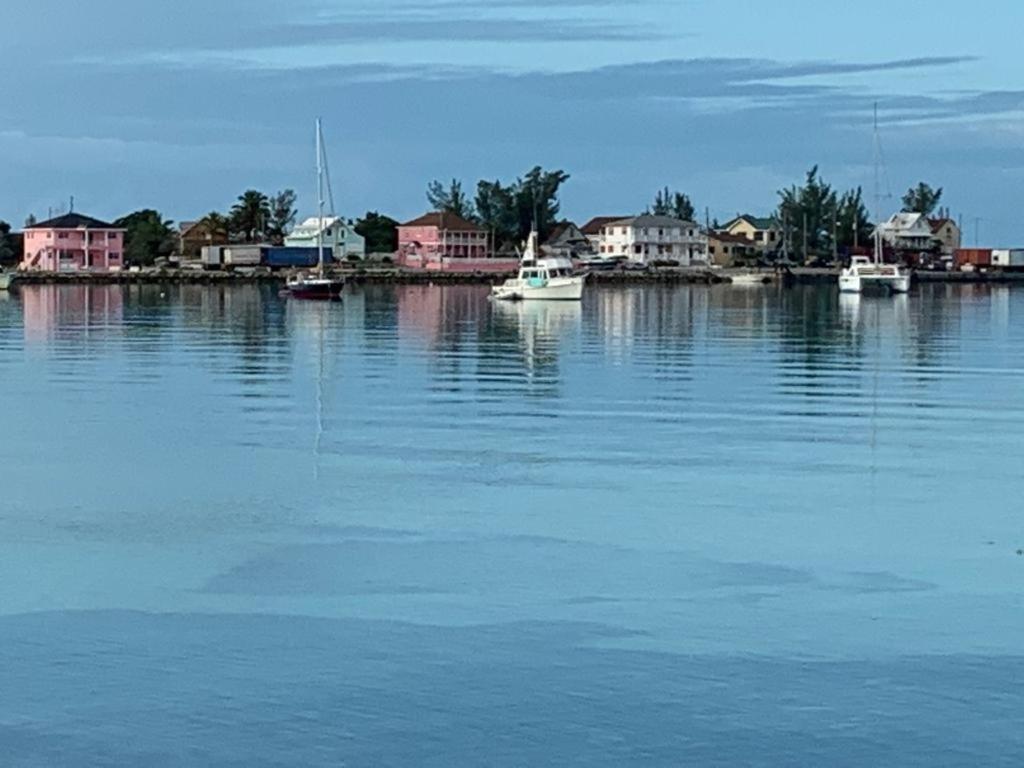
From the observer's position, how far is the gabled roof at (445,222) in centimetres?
14050

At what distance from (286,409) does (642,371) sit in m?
10.2

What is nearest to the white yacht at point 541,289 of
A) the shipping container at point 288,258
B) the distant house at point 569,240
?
the shipping container at point 288,258

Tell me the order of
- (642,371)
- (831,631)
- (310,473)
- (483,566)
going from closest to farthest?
(831,631) → (483,566) → (310,473) → (642,371)

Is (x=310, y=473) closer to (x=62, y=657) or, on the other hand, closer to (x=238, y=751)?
(x=62, y=657)

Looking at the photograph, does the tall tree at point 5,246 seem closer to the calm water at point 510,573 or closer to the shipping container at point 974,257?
the shipping container at point 974,257

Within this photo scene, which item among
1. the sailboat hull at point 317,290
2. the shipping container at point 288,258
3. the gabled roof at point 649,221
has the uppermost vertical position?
the gabled roof at point 649,221

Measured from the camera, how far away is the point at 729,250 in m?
155

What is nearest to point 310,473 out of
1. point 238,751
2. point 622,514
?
point 622,514

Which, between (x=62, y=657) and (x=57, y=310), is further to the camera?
(x=57, y=310)

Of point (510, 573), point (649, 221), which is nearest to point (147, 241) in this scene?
point (649, 221)

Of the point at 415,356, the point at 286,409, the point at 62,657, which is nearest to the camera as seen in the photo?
the point at 62,657

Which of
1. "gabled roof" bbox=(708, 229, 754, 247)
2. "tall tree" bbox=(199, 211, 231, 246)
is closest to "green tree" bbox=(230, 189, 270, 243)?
"tall tree" bbox=(199, 211, 231, 246)

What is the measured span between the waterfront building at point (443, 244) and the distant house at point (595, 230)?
970 centimetres

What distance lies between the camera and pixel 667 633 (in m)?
13.7
